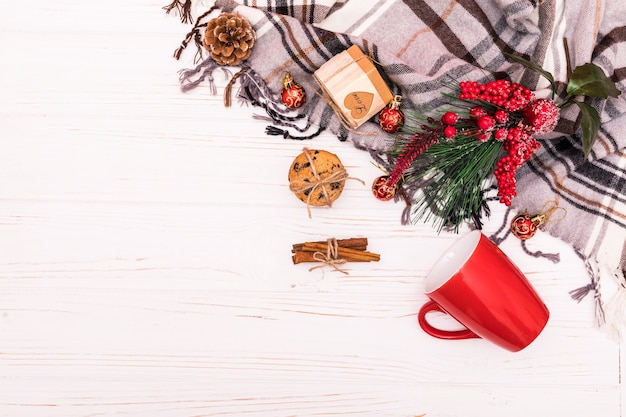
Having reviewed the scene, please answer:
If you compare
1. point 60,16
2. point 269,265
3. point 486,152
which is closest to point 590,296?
point 486,152

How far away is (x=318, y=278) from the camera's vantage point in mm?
956

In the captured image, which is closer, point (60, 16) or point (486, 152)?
point (486, 152)

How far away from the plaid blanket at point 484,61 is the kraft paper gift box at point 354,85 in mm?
36

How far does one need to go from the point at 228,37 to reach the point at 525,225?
0.64m

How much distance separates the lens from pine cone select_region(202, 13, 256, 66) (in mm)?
919

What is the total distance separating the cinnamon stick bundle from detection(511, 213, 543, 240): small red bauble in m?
0.26

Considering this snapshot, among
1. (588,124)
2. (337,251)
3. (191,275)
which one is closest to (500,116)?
(588,124)

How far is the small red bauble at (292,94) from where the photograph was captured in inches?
36.5

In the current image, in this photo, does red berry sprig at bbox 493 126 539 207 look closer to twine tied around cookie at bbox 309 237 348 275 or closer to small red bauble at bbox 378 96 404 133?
small red bauble at bbox 378 96 404 133

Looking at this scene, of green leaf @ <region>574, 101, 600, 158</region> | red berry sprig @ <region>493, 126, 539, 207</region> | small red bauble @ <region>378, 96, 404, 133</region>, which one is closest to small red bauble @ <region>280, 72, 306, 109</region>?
small red bauble @ <region>378, 96, 404, 133</region>

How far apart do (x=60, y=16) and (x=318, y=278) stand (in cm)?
71

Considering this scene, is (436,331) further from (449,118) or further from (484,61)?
(484,61)

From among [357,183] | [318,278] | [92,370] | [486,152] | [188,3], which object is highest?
[188,3]

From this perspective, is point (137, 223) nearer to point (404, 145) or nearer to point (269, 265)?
point (269, 265)
